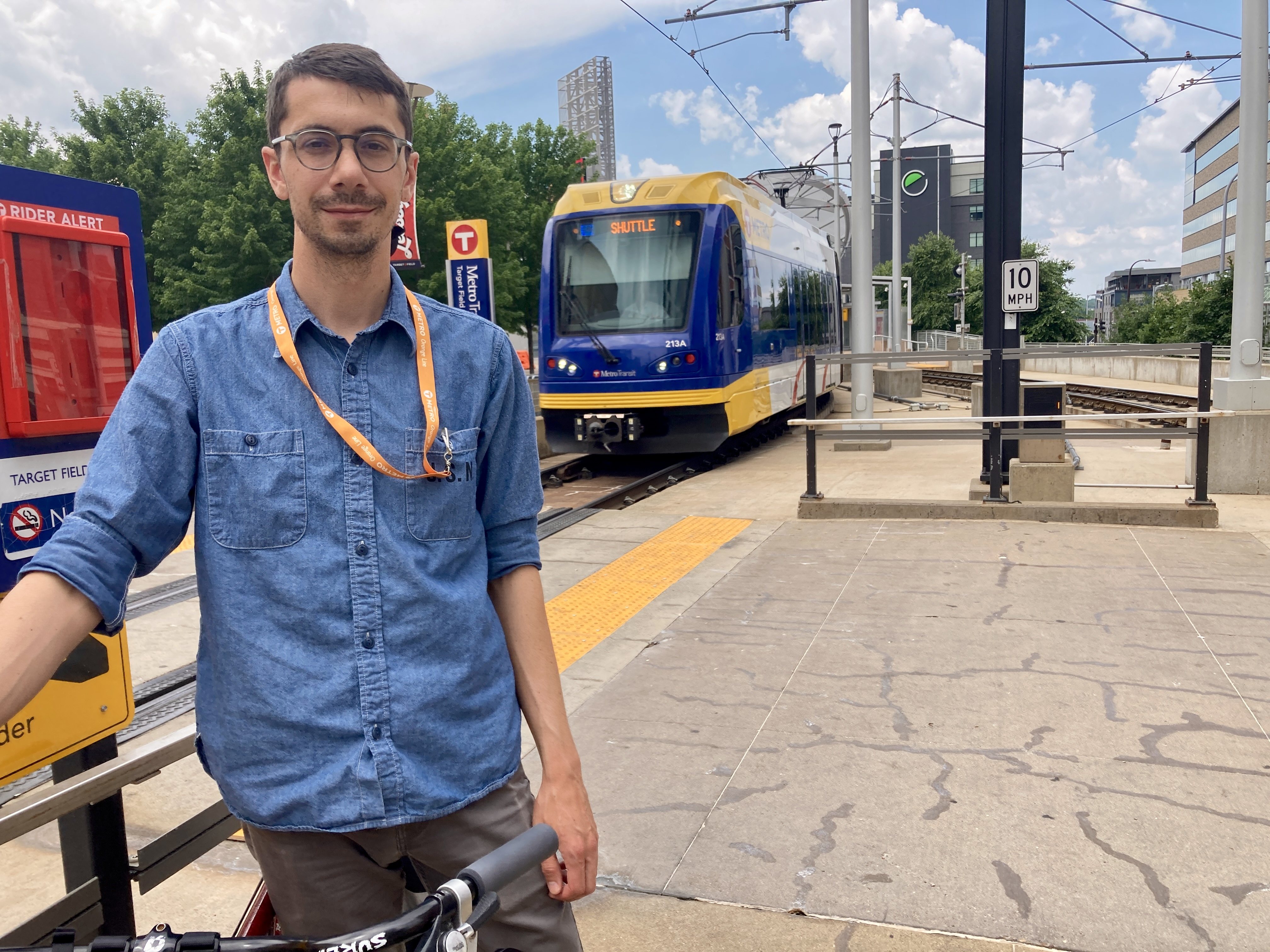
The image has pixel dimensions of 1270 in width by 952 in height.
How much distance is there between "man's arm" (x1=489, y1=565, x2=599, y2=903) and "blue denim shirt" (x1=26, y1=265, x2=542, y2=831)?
106mm

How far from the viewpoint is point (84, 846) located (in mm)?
2240

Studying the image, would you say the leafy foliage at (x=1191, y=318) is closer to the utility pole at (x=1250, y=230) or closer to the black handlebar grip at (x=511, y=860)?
the utility pole at (x=1250, y=230)

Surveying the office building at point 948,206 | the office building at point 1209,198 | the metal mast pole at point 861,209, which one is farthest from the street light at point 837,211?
the office building at point 948,206

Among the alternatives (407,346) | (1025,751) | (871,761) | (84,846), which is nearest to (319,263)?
(407,346)

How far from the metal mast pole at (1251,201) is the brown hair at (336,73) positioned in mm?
10407

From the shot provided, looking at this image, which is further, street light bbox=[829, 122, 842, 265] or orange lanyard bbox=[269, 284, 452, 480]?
street light bbox=[829, 122, 842, 265]

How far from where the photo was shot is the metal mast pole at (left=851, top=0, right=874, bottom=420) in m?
14.0

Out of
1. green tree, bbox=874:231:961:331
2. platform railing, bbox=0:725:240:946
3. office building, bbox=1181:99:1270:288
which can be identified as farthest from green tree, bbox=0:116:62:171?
office building, bbox=1181:99:1270:288

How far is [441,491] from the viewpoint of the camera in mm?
1572

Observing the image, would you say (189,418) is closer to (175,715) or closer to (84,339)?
(84,339)

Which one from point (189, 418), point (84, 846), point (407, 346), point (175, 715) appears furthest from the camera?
point (175, 715)

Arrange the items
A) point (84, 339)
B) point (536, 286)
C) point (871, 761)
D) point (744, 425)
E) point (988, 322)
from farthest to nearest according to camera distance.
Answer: point (536, 286) → point (744, 425) → point (988, 322) → point (871, 761) → point (84, 339)

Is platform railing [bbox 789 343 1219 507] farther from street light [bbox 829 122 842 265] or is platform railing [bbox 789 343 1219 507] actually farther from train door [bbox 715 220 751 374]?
street light [bbox 829 122 842 265]

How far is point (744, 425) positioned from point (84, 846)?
439 inches
